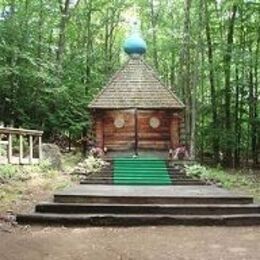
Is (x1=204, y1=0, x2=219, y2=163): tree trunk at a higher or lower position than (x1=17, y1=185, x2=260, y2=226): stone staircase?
higher

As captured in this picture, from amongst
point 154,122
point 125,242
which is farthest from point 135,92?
point 125,242

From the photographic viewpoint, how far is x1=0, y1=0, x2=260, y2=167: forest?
22.3 meters

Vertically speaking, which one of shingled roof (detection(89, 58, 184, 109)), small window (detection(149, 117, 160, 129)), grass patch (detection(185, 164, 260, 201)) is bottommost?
grass patch (detection(185, 164, 260, 201))

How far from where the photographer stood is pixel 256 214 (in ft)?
34.2

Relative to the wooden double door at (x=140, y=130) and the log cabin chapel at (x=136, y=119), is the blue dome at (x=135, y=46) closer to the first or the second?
the log cabin chapel at (x=136, y=119)

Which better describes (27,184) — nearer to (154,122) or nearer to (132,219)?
(132,219)

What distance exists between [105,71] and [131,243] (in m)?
24.0

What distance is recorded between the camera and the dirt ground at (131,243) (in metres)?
7.49

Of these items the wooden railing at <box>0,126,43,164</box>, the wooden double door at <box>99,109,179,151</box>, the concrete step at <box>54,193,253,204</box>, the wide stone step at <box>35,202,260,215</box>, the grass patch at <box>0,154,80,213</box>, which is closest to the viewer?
the wide stone step at <box>35,202,260,215</box>

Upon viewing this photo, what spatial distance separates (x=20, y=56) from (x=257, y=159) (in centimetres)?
1381

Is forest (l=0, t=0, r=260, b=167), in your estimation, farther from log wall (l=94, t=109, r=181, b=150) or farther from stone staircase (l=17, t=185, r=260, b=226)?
stone staircase (l=17, t=185, r=260, b=226)

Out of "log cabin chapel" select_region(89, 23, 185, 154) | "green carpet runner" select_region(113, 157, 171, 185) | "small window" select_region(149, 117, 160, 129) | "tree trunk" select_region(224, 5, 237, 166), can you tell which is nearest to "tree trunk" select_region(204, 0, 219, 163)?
"tree trunk" select_region(224, 5, 237, 166)

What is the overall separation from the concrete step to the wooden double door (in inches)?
396

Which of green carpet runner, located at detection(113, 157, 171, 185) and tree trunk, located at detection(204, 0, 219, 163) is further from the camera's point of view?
tree trunk, located at detection(204, 0, 219, 163)
